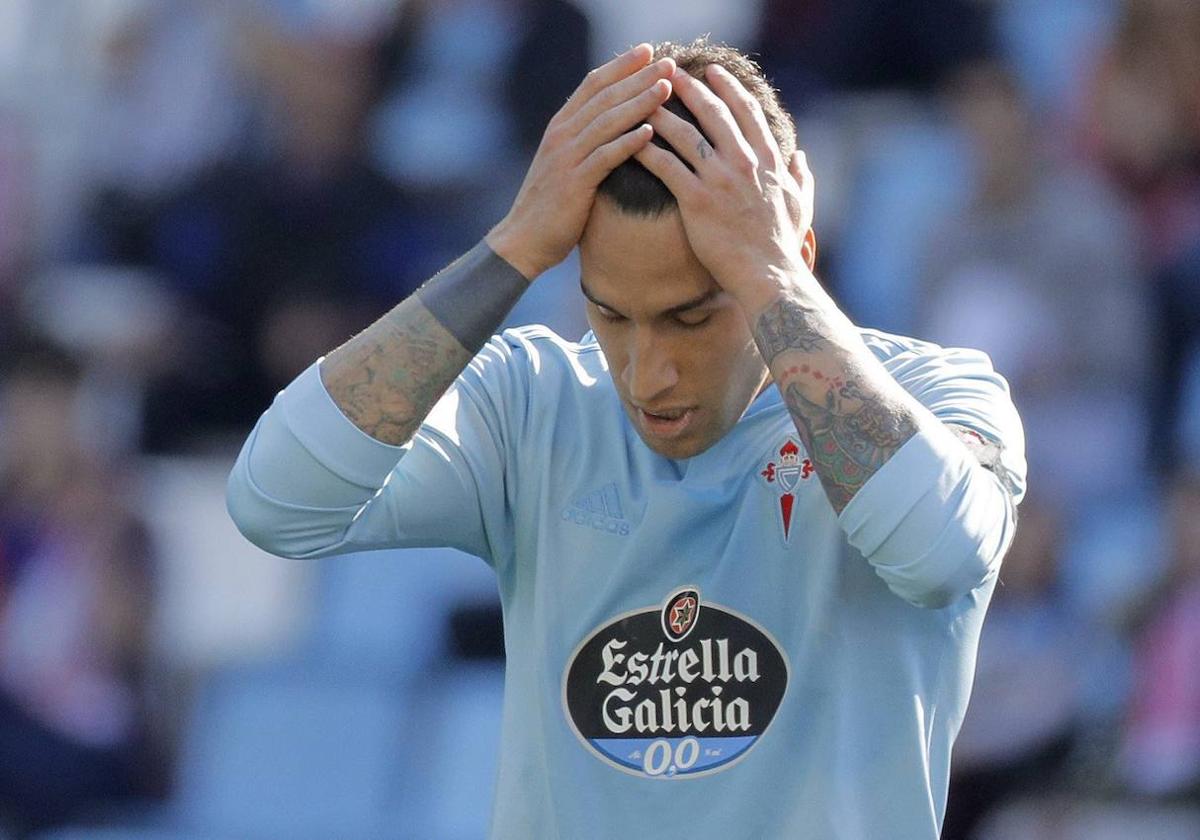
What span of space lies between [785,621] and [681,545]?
0.17 meters

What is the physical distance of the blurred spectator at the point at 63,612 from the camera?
596 centimetres

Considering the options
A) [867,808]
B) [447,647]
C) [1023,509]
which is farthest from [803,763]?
[447,647]

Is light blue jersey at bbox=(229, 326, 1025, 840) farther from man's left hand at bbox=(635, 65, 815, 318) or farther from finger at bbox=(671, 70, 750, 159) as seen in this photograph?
finger at bbox=(671, 70, 750, 159)

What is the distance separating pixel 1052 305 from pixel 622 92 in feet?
12.4

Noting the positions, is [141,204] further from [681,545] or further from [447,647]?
[681,545]

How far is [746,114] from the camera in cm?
229

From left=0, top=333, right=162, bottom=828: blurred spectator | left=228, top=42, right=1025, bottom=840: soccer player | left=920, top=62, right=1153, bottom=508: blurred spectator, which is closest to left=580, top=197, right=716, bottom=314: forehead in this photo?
left=228, top=42, right=1025, bottom=840: soccer player

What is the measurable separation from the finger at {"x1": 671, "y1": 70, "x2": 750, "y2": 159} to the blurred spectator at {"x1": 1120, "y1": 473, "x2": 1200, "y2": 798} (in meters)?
3.49

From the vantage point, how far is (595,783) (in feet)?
7.63

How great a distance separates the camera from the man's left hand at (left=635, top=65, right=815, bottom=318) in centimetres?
221

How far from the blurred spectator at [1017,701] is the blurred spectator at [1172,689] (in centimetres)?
18

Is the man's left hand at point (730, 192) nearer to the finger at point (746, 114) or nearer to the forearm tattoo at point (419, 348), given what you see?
the finger at point (746, 114)

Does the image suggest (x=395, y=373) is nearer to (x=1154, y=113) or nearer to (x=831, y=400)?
(x=831, y=400)

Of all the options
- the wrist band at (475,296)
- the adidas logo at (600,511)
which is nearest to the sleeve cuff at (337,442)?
the wrist band at (475,296)
